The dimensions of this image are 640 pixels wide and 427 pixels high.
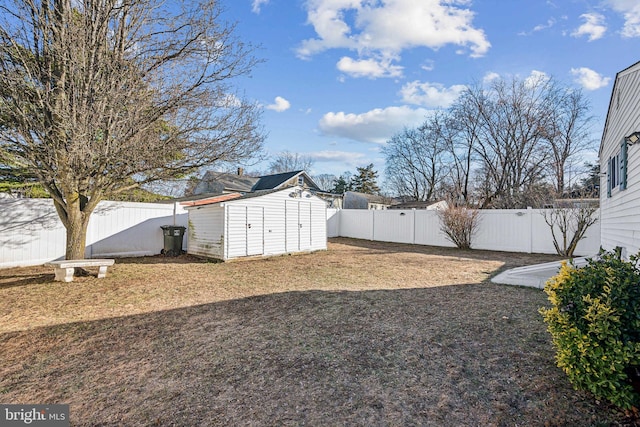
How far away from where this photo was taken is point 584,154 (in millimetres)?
19703

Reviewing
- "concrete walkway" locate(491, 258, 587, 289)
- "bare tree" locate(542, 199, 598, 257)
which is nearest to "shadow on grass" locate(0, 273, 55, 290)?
"concrete walkway" locate(491, 258, 587, 289)

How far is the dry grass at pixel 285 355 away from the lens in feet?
7.30

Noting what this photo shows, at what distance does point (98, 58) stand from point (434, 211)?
42.0 feet

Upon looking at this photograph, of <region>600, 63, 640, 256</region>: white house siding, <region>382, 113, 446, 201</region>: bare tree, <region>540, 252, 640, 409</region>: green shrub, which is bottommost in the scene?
<region>540, 252, 640, 409</region>: green shrub

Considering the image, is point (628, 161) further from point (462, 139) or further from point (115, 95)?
point (462, 139)

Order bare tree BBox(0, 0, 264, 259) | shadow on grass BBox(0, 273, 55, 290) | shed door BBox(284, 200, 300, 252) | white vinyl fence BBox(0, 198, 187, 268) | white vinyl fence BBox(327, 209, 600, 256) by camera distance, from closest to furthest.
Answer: bare tree BBox(0, 0, 264, 259)
shadow on grass BBox(0, 273, 55, 290)
white vinyl fence BBox(0, 198, 187, 268)
shed door BBox(284, 200, 300, 252)
white vinyl fence BBox(327, 209, 600, 256)

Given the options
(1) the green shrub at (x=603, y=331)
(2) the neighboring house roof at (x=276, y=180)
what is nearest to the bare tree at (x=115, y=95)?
(1) the green shrub at (x=603, y=331)

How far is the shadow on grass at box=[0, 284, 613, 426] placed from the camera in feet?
7.20

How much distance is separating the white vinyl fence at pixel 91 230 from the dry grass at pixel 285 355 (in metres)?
1.99

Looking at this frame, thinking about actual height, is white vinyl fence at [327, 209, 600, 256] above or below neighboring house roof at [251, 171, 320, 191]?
below

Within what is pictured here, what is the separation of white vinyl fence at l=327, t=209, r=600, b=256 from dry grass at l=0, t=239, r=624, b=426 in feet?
24.0

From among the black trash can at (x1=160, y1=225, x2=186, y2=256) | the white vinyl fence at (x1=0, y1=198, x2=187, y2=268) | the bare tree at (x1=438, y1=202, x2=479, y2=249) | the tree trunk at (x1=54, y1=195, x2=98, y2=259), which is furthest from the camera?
the bare tree at (x1=438, y1=202, x2=479, y2=249)

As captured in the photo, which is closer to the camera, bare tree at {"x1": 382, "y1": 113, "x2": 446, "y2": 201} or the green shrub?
the green shrub

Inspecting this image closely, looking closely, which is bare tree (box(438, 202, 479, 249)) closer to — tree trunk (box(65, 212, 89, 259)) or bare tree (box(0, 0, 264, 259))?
bare tree (box(0, 0, 264, 259))
